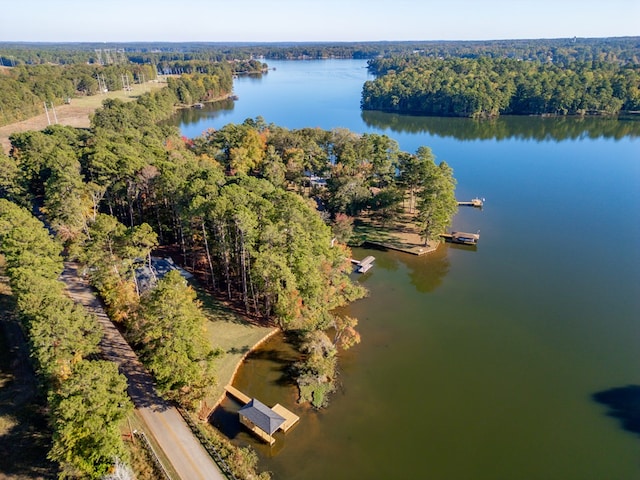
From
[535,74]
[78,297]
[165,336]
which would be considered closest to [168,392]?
[165,336]

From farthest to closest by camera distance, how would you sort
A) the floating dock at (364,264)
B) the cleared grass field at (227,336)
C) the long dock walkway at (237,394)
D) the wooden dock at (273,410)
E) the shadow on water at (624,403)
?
1. the floating dock at (364,264)
2. the cleared grass field at (227,336)
3. the long dock walkway at (237,394)
4. the shadow on water at (624,403)
5. the wooden dock at (273,410)

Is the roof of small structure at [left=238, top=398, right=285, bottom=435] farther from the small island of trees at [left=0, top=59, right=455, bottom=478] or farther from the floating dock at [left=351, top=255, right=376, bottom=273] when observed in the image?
the floating dock at [left=351, top=255, right=376, bottom=273]

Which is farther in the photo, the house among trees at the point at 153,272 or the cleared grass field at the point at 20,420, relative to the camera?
the house among trees at the point at 153,272

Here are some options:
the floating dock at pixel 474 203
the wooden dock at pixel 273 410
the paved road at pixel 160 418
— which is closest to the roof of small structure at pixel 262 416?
the wooden dock at pixel 273 410

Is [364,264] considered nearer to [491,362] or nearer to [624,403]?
[491,362]

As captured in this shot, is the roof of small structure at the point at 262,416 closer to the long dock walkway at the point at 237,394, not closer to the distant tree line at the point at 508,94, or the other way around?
the long dock walkway at the point at 237,394

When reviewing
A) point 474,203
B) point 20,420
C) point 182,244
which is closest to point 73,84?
point 182,244

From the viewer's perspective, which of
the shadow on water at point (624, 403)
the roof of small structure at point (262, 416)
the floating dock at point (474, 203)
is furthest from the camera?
the floating dock at point (474, 203)
